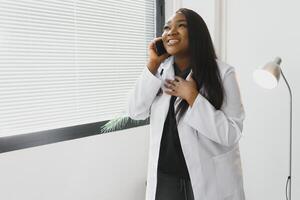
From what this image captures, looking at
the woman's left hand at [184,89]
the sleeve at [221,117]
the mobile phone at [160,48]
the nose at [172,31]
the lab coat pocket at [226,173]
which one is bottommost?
the lab coat pocket at [226,173]

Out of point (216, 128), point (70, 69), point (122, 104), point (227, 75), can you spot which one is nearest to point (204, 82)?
point (227, 75)

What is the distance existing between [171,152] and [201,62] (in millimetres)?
384

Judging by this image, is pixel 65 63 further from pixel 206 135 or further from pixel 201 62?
pixel 206 135

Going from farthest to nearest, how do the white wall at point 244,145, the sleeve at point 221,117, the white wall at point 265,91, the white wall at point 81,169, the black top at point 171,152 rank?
the white wall at point 265,91
the white wall at point 244,145
the white wall at point 81,169
the black top at point 171,152
the sleeve at point 221,117

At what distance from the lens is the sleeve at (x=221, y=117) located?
1.15 meters

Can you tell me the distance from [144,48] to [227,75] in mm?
1223

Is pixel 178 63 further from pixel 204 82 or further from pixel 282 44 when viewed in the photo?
pixel 282 44

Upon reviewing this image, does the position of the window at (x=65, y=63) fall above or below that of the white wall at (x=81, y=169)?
above

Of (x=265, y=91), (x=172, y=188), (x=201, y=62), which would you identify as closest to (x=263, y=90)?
(x=265, y=91)

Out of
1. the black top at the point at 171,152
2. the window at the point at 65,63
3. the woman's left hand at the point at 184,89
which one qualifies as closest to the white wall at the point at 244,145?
the window at the point at 65,63

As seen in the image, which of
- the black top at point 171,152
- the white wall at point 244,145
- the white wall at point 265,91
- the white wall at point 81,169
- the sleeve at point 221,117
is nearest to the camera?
the sleeve at point 221,117

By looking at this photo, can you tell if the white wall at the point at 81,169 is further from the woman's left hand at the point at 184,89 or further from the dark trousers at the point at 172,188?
the woman's left hand at the point at 184,89

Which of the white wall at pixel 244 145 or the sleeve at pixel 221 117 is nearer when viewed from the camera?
the sleeve at pixel 221 117

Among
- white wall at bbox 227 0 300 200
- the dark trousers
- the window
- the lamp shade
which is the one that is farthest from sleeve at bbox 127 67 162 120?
white wall at bbox 227 0 300 200
